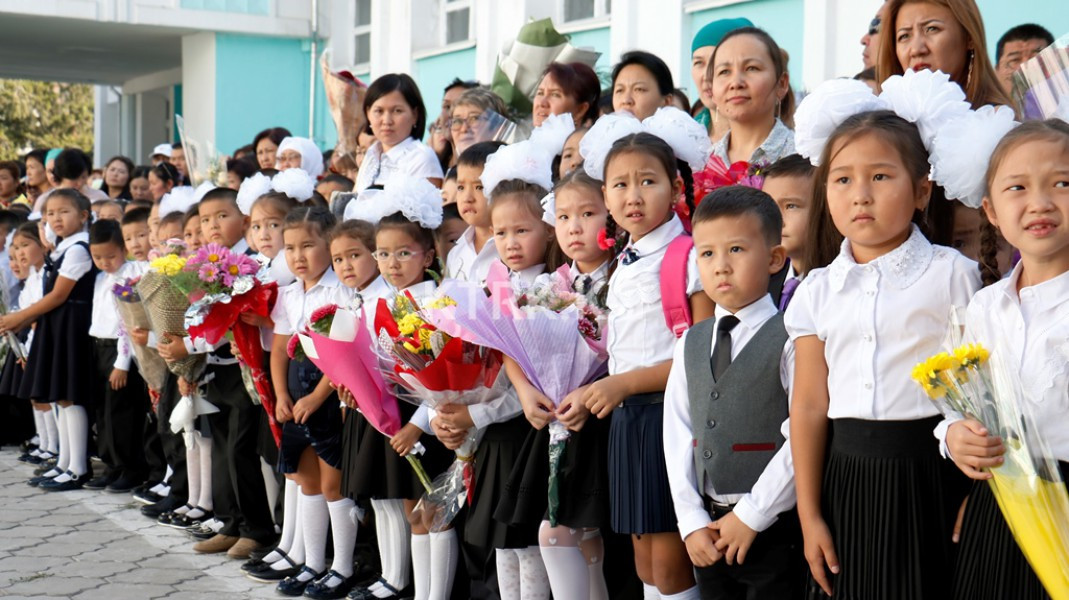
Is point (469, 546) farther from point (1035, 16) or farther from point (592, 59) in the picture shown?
point (1035, 16)

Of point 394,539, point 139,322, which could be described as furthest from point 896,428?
point 139,322

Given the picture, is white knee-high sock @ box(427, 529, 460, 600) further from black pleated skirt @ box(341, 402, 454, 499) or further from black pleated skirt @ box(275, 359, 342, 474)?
black pleated skirt @ box(275, 359, 342, 474)

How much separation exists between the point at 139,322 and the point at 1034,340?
501 centimetres

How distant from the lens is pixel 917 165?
8.65ft

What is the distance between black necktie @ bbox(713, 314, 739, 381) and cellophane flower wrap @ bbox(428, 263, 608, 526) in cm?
59

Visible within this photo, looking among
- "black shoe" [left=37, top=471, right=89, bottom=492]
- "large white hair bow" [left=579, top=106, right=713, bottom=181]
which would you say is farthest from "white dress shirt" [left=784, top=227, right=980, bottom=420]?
"black shoe" [left=37, top=471, right=89, bottom=492]

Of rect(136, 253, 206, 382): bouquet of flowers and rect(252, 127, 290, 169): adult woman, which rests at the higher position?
rect(252, 127, 290, 169): adult woman

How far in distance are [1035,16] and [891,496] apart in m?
4.97

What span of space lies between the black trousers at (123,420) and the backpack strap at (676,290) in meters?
4.58

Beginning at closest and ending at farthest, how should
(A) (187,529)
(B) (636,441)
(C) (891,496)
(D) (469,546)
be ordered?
(C) (891,496)
(B) (636,441)
(D) (469,546)
(A) (187,529)

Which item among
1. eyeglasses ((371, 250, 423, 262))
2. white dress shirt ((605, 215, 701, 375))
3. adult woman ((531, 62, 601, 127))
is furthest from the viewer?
adult woman ((531, 62, 601, 127))

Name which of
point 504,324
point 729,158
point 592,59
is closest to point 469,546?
point 504,324

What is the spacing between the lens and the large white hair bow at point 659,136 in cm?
358

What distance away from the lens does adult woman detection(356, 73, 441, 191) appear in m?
5.88
